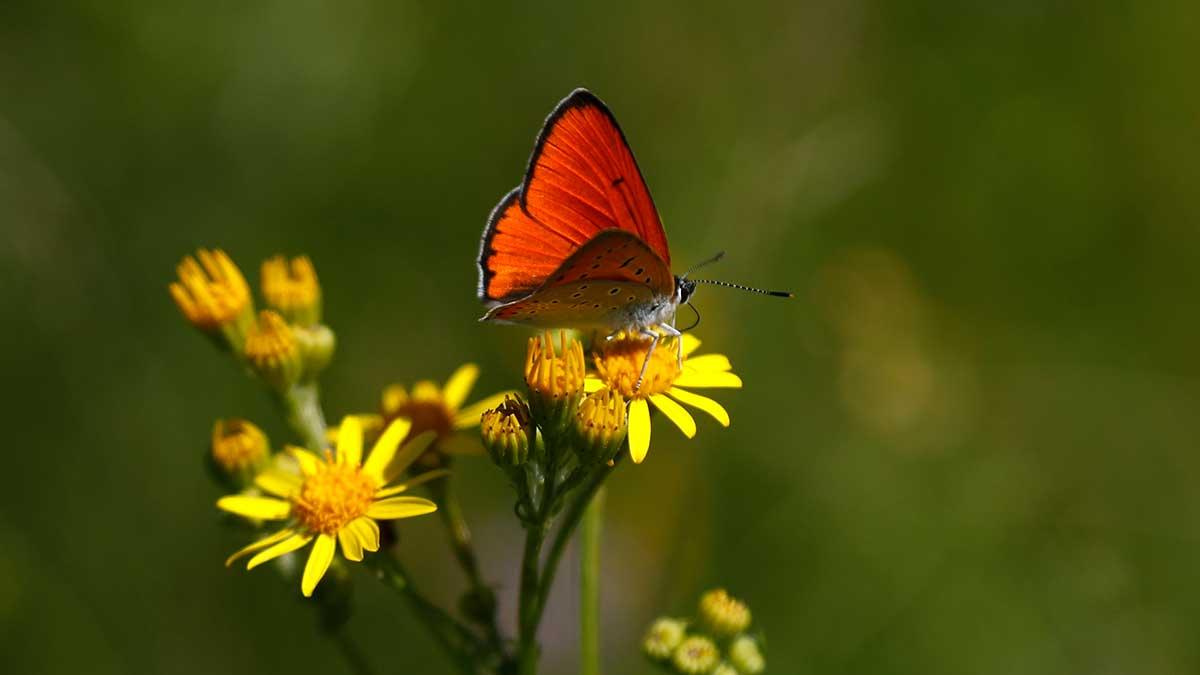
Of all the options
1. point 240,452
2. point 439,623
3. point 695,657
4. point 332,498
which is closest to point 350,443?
point 332,498

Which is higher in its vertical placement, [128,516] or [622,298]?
[622,298]

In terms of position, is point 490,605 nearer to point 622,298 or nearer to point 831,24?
point 622,298

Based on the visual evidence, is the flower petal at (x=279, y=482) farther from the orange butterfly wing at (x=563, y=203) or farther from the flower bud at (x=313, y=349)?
the orange butterfly wing at (x=563, y=203)

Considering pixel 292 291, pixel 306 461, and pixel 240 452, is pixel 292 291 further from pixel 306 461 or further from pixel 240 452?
pixel 306 461

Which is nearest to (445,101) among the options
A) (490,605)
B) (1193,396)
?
(490,605)

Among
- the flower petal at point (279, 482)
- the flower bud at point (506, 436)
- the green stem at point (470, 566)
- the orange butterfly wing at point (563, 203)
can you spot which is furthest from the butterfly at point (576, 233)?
the flower petal at point (279, 482)

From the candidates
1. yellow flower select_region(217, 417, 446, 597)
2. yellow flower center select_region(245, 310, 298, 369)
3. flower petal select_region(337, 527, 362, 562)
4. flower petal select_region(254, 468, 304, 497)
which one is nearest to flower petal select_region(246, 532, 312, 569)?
yellow flower select_region(217, 417, 446, 597)
